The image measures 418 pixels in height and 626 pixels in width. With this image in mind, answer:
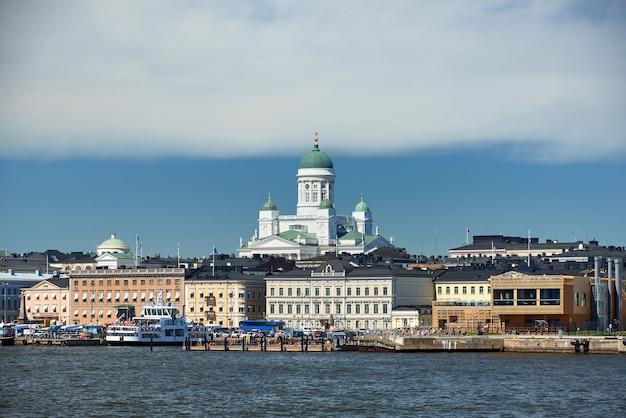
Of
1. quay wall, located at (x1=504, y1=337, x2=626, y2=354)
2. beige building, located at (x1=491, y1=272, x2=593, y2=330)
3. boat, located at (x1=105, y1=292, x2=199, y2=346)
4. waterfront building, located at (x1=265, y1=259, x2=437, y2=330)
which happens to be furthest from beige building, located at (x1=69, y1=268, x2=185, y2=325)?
quay wall, located at (x1=504, y1=337, x2=626, y2=354)

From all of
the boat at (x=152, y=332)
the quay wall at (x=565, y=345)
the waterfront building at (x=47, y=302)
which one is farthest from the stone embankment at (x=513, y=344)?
the waterfront building at (x=47, y=302)

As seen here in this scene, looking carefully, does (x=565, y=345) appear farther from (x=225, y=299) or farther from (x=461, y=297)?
(x=225, y=299)

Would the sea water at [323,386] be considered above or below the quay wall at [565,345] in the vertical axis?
below

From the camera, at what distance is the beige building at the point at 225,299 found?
568 ft

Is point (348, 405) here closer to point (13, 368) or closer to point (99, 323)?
point (13, 368)

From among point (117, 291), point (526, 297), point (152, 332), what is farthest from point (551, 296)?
point (117, 291)

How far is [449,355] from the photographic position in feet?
354

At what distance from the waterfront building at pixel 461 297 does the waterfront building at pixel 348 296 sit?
7.15ft

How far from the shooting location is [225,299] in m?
174

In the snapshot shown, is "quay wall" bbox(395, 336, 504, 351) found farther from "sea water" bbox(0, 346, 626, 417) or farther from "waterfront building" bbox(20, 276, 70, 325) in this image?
"waterfront building" bbox(20, 276, 70, 325)

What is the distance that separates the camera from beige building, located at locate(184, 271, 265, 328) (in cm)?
17312

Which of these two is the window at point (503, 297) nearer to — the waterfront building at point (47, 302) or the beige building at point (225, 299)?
the beige building at point (225, 299)

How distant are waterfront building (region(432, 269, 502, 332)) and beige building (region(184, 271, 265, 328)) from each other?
20270mm

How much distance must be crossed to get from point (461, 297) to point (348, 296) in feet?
37.5
